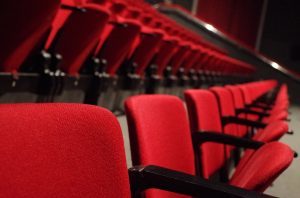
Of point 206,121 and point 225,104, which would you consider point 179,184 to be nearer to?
point 206,121

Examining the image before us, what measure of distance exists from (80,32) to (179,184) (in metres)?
0.44

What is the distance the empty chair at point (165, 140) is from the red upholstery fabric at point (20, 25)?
0.22 m

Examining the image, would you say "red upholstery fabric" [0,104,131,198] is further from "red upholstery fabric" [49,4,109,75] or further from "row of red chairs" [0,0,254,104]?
"red upholstery fabric" [49,4,109,75]

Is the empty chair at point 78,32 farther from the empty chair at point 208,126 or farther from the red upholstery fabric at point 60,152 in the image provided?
the red upholstery fabric at point 60,152

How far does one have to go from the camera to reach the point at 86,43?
2.18 ft

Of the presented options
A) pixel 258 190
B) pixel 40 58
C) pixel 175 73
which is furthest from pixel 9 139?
pixel 175 73

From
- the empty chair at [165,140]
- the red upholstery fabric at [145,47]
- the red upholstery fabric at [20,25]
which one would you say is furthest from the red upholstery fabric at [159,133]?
the red upholstery fabric at [145,47]

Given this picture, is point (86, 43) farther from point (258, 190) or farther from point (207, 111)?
point (258, 190)

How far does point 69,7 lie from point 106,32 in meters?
0.20

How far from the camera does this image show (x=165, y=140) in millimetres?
341

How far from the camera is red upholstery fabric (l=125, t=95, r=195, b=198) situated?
299mm

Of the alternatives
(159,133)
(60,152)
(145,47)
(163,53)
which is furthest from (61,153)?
(163,53)

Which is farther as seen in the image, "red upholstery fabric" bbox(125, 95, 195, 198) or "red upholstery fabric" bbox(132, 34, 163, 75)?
"red upholstery fabric" bbox(132, 34, 163, 75)

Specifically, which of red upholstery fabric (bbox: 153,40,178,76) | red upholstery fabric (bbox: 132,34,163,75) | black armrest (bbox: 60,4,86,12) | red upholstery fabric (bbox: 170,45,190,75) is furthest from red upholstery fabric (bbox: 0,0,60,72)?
red upholstery fabric (bbox: 170,45,190,75)
